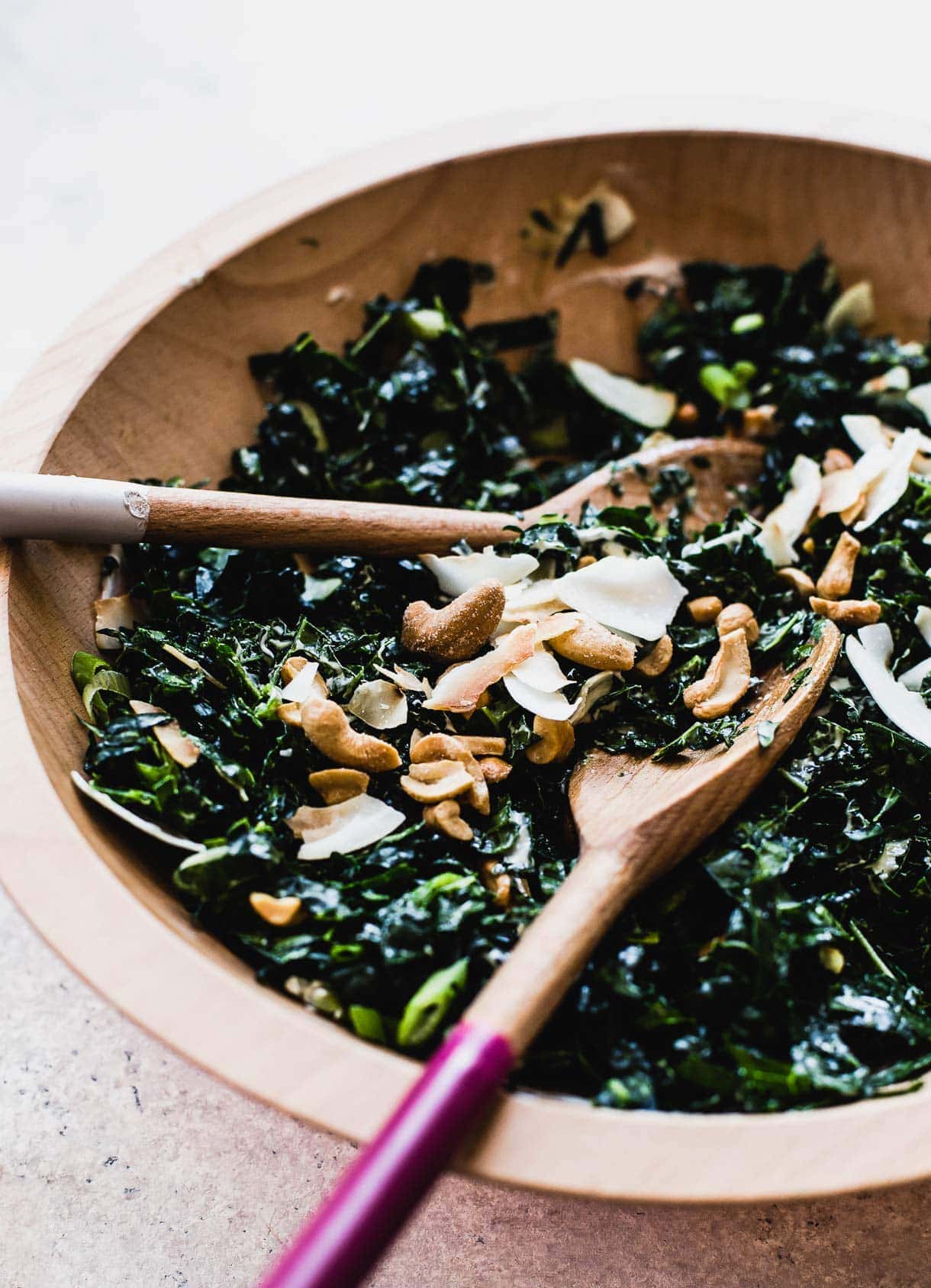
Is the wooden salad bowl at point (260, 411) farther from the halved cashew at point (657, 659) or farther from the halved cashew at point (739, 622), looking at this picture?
the halved cashew at point (739, 622)

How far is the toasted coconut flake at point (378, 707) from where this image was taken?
238 centimetres

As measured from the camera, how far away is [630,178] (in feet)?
11.1

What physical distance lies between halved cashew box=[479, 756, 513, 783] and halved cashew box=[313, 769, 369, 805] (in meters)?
0.27

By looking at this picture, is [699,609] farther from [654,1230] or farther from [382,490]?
[654,1230]

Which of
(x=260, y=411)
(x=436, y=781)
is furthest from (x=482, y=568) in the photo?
(x=260, y=411)

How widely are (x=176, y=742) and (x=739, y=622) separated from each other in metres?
1.41

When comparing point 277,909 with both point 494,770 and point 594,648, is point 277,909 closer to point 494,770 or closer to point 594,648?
point 494,770

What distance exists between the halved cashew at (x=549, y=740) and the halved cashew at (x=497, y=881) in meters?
0.29

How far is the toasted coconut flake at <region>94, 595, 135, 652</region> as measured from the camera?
2.50 meters

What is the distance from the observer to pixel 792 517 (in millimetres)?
2920

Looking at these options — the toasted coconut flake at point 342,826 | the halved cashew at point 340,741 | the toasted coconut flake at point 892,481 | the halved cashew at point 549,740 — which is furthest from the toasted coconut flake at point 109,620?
the toasted coconut flake at point 892,481

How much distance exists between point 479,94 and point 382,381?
2.04 meters

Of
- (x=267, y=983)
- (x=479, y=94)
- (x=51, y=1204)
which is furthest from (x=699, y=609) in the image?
(x=479, y=94)

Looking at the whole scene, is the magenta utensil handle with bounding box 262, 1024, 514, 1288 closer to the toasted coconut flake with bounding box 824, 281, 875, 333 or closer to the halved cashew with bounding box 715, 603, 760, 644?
the halved cashew with bounding box 715, 603, 760, 644
